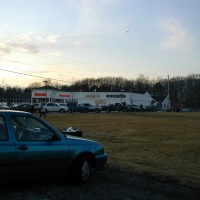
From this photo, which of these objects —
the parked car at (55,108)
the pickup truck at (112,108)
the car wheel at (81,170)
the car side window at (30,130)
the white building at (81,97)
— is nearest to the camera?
the car side window at (30,130)

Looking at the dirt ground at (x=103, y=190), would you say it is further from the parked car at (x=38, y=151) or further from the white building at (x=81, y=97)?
the white building at (x=81, y=97)

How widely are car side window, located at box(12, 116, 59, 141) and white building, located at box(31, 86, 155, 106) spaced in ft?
349

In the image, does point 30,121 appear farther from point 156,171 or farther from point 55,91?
point 55,91

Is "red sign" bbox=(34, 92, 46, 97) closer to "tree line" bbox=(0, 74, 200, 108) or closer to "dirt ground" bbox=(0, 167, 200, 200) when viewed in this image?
"tree line" bbox=(0, 74, 200, 108)

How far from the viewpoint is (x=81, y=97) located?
122312mm

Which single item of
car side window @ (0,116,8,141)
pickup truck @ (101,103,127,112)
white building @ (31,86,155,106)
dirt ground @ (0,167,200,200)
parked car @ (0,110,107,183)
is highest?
white building @ (31,86,155,106)

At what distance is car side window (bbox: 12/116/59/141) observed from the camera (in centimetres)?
757

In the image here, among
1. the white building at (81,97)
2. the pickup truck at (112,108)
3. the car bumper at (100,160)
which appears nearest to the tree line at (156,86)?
the white building at (81,97)

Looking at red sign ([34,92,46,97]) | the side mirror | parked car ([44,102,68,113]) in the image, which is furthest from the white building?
the side mirror

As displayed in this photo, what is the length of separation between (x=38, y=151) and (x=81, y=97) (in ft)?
377

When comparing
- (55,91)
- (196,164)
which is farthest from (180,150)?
(55,91)

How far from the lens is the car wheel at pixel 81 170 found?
8.35m

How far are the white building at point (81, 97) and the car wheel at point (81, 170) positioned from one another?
10592 centimetres

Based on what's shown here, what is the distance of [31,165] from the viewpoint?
7418 millimetres
